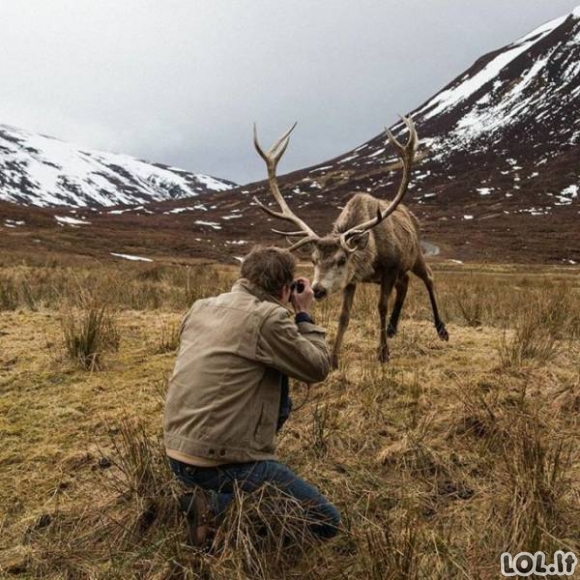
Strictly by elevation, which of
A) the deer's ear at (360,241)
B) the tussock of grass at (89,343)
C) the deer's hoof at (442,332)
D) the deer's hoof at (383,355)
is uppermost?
the deer's ear at (360,241)

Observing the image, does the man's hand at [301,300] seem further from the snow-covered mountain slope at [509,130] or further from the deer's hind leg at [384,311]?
the snow-covered mountain slope at [509,130]

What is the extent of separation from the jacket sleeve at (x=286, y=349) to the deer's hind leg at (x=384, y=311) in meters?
3.30

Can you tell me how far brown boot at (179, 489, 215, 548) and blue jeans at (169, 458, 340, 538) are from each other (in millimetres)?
48

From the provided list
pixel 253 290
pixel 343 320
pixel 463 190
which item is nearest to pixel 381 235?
pixel 343 320

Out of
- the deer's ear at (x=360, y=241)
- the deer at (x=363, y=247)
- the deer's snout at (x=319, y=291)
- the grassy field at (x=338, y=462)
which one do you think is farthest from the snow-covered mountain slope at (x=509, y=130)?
the grassy field at (x=338, y=462)

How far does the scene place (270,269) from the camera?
10.1ft

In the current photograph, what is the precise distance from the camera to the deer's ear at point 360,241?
20.9 feet

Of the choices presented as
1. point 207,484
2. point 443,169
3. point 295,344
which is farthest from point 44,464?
point 443,169

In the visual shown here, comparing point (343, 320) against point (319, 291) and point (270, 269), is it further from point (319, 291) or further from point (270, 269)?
point (270, 269)

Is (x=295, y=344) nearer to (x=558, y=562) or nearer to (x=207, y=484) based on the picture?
(x=207, y=484)

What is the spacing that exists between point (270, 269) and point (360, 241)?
3493 millimetres

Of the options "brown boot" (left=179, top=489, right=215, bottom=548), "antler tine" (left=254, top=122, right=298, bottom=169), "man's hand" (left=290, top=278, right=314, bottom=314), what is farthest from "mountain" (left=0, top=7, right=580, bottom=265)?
"brown boot" (left=179, top=489, right=215, bottom=548)

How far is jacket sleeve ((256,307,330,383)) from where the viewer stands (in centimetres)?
284

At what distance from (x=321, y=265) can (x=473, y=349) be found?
2.01m
